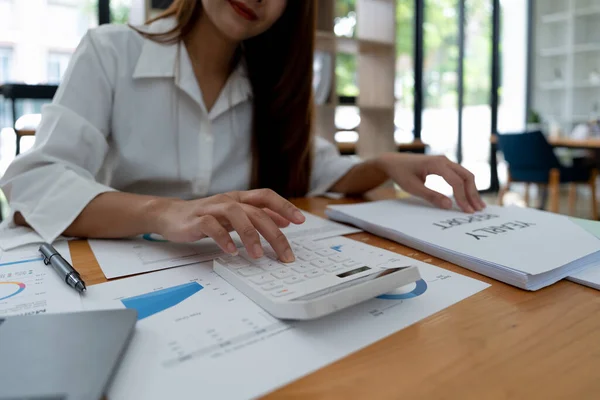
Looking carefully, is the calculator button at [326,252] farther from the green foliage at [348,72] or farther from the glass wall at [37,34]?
the green foliage at [348,72]

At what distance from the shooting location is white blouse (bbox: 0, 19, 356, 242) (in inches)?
26.4

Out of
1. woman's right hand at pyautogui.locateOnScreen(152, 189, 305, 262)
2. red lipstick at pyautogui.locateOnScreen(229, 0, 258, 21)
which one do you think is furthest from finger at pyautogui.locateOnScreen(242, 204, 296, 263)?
red lipstick at pyautogui.locateOnScreen(229, 0, 258, 21)

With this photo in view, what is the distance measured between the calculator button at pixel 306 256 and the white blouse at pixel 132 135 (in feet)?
1.11

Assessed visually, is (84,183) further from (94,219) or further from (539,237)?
(539,237)

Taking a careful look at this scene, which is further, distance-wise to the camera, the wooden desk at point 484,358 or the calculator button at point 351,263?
the calculator button at point 351,263

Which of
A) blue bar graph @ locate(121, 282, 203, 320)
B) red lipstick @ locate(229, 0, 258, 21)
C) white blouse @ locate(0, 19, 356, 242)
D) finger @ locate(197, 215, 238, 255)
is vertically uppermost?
red lipstick @ locate(229, 0, 258, 21)

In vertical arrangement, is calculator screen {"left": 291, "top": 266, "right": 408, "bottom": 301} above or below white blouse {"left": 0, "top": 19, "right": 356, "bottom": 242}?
below

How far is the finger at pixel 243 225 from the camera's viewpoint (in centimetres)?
48

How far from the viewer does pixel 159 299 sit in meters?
0.40

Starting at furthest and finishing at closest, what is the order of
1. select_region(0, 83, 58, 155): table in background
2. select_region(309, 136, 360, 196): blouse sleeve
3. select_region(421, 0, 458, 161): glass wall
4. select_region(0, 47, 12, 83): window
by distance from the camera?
1. select_region(421, 0, 458, 161): glass wall
2. select_region(0, 47, 12, 83): window
3. select_region(0, 83, 58, 155): table in background
4. select_region(309, 136, 360, 196): blouse sleeve

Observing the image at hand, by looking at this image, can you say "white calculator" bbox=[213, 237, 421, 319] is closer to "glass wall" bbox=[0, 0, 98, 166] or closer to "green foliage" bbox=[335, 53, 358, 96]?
"glass wall" bbox=[0, 0, 98, 166]

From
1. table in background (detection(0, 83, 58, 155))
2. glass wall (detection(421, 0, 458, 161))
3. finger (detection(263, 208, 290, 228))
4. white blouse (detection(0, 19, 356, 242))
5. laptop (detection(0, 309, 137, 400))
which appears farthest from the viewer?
glass wall (detection(421, 0, 458, 161))

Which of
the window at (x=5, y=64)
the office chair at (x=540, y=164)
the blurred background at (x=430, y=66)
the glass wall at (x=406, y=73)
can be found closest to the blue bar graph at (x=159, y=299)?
the blurred background at (x=430, y=66)

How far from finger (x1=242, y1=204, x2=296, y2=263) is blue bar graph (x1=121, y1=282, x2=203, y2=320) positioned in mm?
92
